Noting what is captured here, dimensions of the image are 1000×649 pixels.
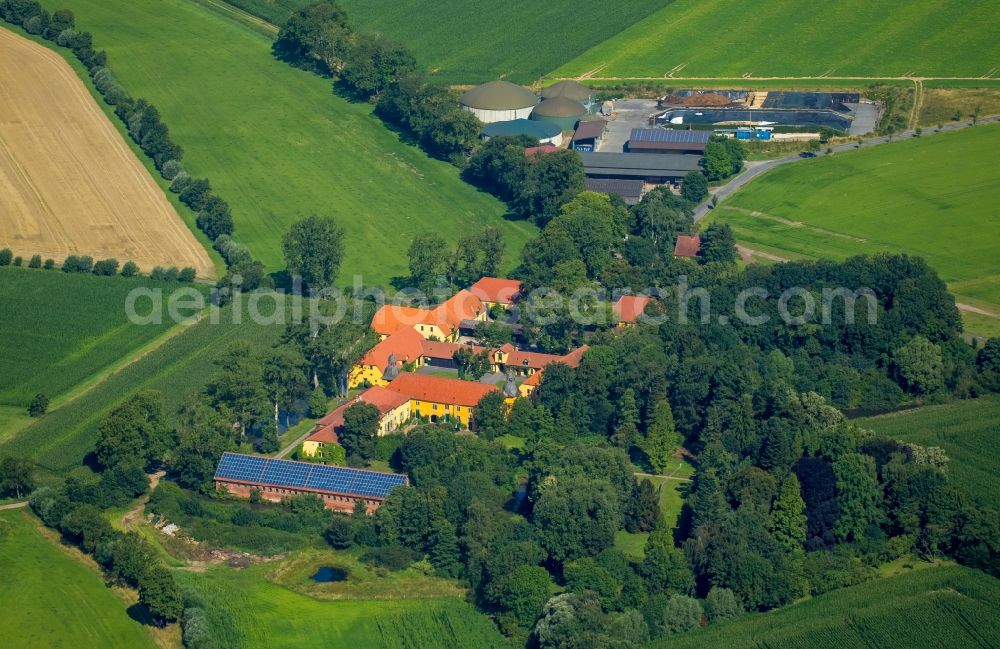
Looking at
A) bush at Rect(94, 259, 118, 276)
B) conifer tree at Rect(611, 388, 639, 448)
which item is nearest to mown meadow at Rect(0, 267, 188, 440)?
bush at Rect(94, 259, 118, 276)

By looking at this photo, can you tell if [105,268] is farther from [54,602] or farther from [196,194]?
[54,602]

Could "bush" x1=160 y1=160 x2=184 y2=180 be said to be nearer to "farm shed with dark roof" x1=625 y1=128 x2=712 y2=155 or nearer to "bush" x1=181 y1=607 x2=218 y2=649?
"farm shed with dark roof" x1=625 y1=128 x2=712 y2=155

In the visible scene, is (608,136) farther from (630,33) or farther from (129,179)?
(129,179)

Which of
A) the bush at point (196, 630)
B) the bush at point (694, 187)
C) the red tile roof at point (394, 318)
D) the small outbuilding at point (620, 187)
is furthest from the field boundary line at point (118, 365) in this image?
the bush at point (694, 187)

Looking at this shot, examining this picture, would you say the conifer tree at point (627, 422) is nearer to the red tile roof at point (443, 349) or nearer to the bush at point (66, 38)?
the red tile roof at point (443, 349)

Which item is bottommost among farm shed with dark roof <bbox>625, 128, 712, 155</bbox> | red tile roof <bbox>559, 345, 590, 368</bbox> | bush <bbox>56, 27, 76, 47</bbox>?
red tile roof <bbox>559, 345, 590, 368</bbox>

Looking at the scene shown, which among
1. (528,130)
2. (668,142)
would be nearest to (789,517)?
(668,142)
